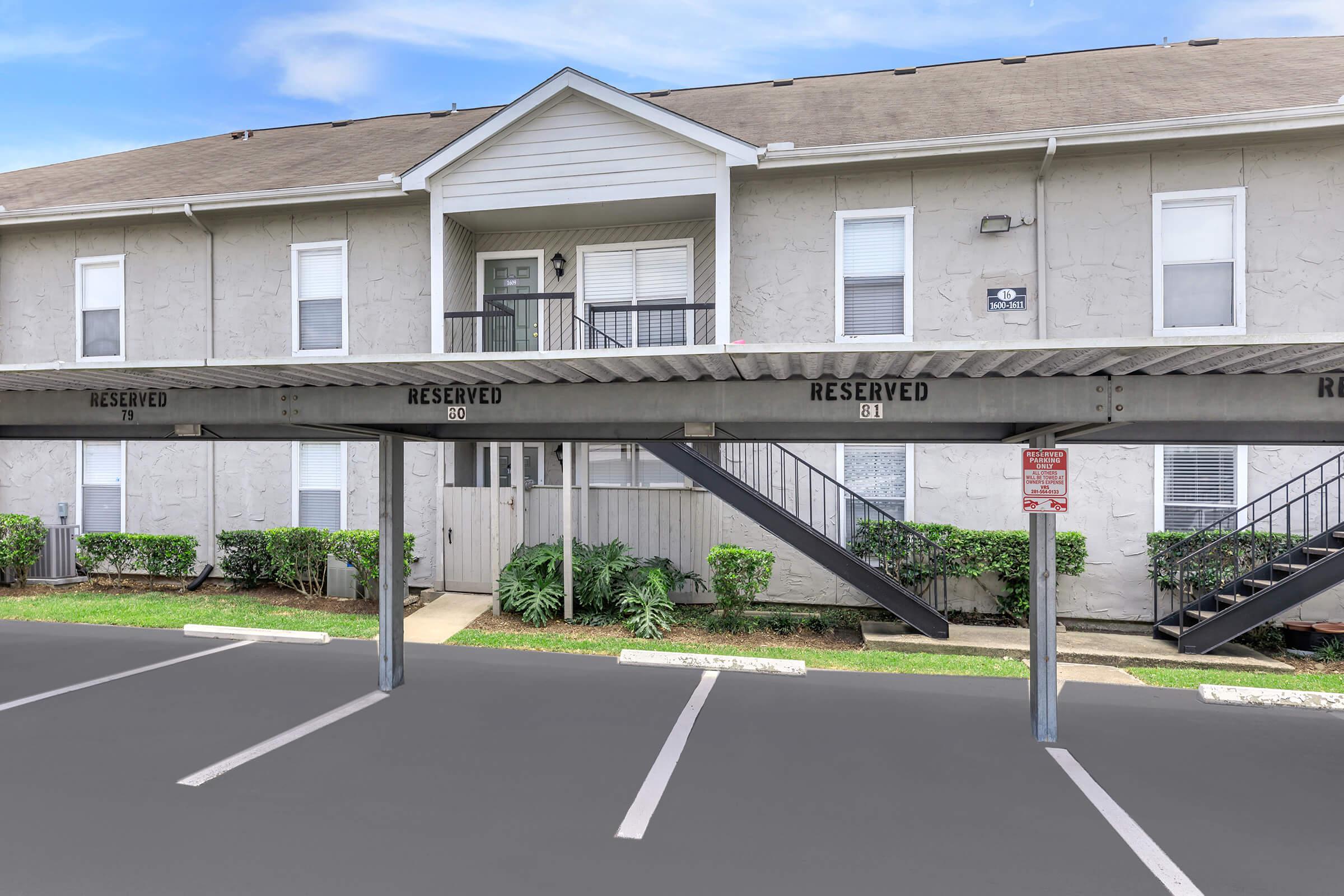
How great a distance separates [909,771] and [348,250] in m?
10.5

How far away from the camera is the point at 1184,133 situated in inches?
328

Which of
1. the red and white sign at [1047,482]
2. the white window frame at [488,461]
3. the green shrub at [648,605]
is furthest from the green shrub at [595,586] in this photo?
the red and white sign at [1047,482]

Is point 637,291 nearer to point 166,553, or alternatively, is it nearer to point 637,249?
point 637,249

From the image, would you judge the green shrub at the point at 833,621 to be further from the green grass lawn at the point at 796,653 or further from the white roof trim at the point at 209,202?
the white roof trim at the point at 209,202

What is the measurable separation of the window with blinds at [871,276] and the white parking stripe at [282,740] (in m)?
7.24

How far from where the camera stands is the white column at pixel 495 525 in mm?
9641

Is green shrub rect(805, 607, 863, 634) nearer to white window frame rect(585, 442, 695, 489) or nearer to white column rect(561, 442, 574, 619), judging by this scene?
white window frame rect(585, 442, 695, 489)

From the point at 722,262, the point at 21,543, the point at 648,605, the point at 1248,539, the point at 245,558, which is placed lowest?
the point at 648,605

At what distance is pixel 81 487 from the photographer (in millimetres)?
11781

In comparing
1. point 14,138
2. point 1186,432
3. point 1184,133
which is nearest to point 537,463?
point 1186,432

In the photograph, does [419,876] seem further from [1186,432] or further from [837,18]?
[837,18]

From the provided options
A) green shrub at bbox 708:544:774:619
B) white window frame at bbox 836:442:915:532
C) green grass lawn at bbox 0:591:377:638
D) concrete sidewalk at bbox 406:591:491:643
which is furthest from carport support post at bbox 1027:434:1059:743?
green grass lawn at bbox 0:591:377:638

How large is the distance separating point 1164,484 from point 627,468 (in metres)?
7.30

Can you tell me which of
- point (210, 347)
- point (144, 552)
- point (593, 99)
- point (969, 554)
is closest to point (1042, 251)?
point (969, 554)
